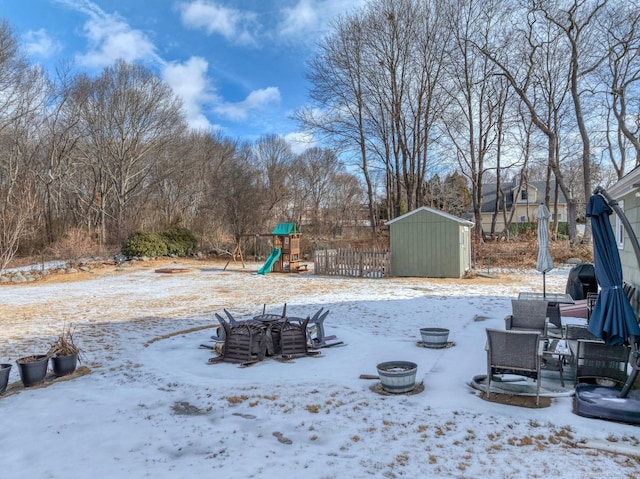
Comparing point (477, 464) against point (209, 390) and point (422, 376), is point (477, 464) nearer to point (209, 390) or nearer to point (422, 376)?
point (422, 376)

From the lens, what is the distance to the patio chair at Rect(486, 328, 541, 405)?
13.6 ft

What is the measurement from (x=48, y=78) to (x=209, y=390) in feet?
84.0

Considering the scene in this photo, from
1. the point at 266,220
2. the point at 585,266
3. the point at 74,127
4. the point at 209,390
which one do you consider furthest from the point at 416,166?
the point at 209,390

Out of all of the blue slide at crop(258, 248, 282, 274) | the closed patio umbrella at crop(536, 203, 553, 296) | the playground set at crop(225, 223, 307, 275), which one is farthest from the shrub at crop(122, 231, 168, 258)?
the closed patio umbrella at crop(536, 203, 553, 296)

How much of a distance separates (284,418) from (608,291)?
135 inches

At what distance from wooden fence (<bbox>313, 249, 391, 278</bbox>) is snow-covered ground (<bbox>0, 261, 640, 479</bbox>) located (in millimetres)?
7832

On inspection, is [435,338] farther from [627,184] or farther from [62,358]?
[62,358]

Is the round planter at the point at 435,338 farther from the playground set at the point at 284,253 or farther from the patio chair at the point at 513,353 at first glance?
the playground set at the point at 284,253

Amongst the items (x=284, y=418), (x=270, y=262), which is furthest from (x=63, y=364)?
(x=270, y=262)

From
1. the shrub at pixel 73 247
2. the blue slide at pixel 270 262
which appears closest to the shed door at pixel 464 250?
the blue slide at pixel 270 262

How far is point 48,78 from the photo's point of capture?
2353 cm

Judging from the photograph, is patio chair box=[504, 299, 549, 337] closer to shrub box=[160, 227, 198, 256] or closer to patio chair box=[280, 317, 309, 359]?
patio chair box=[280, 317, 309, 359]

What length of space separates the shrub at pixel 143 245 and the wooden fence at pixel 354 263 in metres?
10.0

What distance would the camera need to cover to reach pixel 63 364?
16.8 ft
